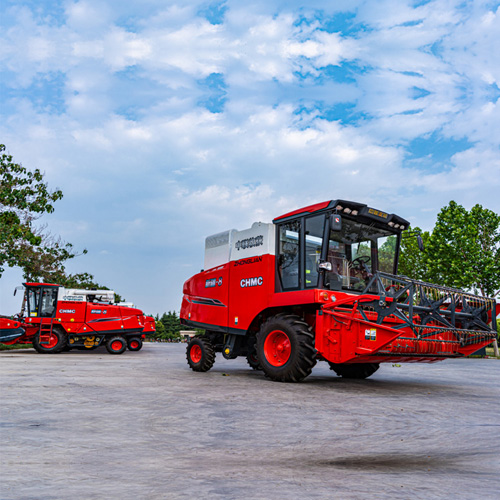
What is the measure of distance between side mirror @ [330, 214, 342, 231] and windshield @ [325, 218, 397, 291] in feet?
1.32

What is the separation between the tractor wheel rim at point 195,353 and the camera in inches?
523

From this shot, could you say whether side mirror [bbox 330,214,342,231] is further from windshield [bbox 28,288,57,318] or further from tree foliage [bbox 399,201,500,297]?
tree foliage [bbox 399,201,500,297]

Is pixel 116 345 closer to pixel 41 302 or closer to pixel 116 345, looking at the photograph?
pixel 116 345

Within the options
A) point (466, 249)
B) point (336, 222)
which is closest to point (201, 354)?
point (336, 222)

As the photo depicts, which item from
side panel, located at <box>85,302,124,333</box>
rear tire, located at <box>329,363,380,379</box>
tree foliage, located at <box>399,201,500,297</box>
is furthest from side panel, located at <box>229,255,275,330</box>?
tree foliage, located at <box>399,201,500,297</box>

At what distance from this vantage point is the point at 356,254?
11.2m

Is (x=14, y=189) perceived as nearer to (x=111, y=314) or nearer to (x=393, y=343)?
(x=111, y=314)

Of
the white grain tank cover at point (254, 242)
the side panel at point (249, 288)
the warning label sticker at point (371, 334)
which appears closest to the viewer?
the warning label sticker at point (371, 334)

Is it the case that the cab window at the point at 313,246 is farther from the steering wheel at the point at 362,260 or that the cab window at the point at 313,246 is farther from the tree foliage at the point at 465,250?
the tree foliage at the point at 465,250

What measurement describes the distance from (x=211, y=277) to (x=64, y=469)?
359 inches

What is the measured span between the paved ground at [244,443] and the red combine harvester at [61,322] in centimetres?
1400

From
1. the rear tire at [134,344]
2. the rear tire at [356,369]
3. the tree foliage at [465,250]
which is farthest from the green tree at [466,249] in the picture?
the rear tire at [356,369]

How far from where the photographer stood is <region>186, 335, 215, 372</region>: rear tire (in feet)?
42.3

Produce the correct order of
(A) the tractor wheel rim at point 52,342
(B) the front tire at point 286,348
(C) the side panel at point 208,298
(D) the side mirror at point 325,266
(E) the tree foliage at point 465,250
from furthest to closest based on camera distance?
(E) the tree foliage at point 465,250 < (A) the tractor wheel rim at point 52,342 < (C) the side panel at point 208,298 < (D) the side mirror at point 325,266 < (B) the front tire at point 286,348
